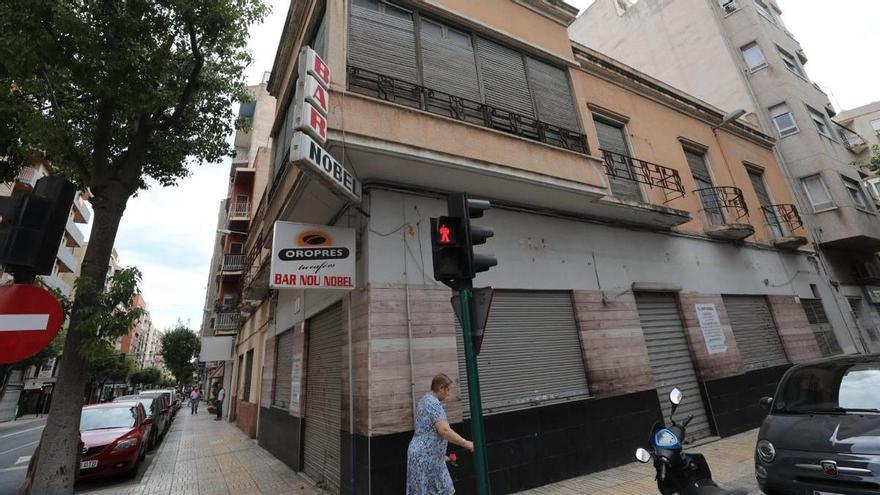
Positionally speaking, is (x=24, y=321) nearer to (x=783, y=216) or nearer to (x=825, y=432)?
(x=825, y=432)

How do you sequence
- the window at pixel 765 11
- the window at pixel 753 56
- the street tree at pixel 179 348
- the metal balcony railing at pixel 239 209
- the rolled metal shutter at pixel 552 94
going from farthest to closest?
the street tree at pixel 179 348
the metal balcony railing at pixel 239 209
the window at pixel 765 11
the window at pixel 753 56
the rolled metal shutter at pixel 552 94

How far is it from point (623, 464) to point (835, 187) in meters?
14.8

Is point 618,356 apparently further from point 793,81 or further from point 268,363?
point 793,81

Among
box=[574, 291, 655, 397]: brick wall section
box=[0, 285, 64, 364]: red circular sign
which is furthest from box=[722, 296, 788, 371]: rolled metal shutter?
box=[0, 285, 64, 364]: red circular sign

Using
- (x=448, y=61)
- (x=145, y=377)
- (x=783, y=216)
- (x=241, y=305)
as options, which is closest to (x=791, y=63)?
(x=783, y=216)

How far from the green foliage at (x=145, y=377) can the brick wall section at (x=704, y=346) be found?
270 ft

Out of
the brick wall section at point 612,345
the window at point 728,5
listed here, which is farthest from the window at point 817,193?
the brick wall section at point 612,345

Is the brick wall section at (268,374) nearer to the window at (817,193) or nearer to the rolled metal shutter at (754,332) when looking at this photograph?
the rolled metal shutter at (754,332)

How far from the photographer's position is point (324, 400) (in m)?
7.25

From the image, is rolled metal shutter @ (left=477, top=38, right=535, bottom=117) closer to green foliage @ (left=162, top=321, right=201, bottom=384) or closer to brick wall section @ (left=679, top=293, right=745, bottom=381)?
brick wall section @ (left=679, top=293, right=745, bottom=381)

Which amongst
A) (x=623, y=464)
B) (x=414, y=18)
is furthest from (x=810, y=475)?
(x=414, y=18)

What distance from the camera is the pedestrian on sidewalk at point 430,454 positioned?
4250mm

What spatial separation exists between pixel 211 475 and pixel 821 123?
81.2 feet

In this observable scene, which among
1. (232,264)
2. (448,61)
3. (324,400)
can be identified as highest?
(232,264)
